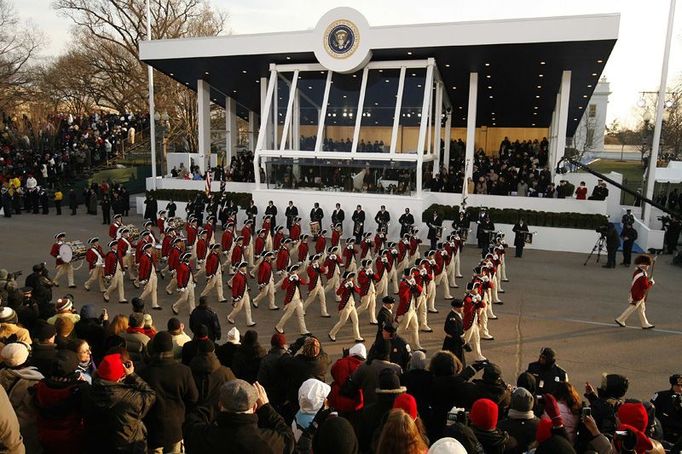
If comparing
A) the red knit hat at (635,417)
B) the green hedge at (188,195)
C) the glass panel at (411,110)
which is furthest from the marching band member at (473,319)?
the green hedge at (188,195)

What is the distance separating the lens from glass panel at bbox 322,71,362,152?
23719mm

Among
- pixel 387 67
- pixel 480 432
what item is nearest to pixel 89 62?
pixel 387 67

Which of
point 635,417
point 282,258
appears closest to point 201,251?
point 282,258

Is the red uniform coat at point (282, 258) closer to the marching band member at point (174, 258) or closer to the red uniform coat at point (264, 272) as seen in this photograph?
the red uniform coat at point (264, 272)

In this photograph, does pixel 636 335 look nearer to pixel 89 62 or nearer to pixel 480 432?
pixel 480 432

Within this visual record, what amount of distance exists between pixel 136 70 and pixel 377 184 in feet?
92.3

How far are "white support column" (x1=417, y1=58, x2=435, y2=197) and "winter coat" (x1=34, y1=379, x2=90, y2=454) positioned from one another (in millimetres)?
18498

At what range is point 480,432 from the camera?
161 inches

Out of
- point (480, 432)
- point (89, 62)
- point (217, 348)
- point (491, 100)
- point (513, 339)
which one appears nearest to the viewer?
point (480, 432)

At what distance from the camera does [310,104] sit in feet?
81.5

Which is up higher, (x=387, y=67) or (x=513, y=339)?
(x=387, y=67)

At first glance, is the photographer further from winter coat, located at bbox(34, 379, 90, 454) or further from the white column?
the white column

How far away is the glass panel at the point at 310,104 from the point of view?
80.8ft

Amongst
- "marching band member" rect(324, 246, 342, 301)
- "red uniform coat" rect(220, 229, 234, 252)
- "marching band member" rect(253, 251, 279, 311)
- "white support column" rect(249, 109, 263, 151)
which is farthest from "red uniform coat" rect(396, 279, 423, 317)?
"white support column" rect(249, 109, 263, 151)
